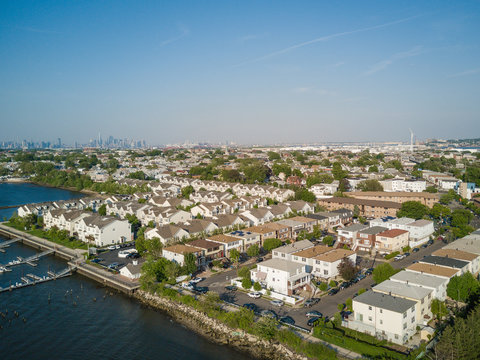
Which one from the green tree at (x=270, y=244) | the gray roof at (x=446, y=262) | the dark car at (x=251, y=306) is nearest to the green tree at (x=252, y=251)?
the green tree at (x=270, y=244)

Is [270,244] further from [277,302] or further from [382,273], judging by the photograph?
[382,273]

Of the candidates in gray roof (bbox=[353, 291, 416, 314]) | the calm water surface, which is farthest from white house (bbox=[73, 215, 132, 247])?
gray roof (bbox=[353, 291, 416, 314])

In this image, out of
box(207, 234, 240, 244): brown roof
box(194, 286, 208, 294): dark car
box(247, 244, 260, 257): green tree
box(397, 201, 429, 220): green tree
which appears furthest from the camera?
box(397, 201, 429, 220): green tree

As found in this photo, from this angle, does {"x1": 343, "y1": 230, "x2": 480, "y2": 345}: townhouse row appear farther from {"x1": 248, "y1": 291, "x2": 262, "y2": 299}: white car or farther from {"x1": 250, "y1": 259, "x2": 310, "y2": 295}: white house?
{"x1": 248, "y1": 291, "x2": 262, "y2": 299}: white car

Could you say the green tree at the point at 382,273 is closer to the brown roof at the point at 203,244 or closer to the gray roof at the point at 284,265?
the gray roof at the point at 284,265

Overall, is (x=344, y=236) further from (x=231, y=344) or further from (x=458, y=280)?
(x=231, y=344)

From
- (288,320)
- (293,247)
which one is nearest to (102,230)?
(293,247)

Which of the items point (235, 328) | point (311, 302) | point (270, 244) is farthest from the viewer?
point (270, 244)
